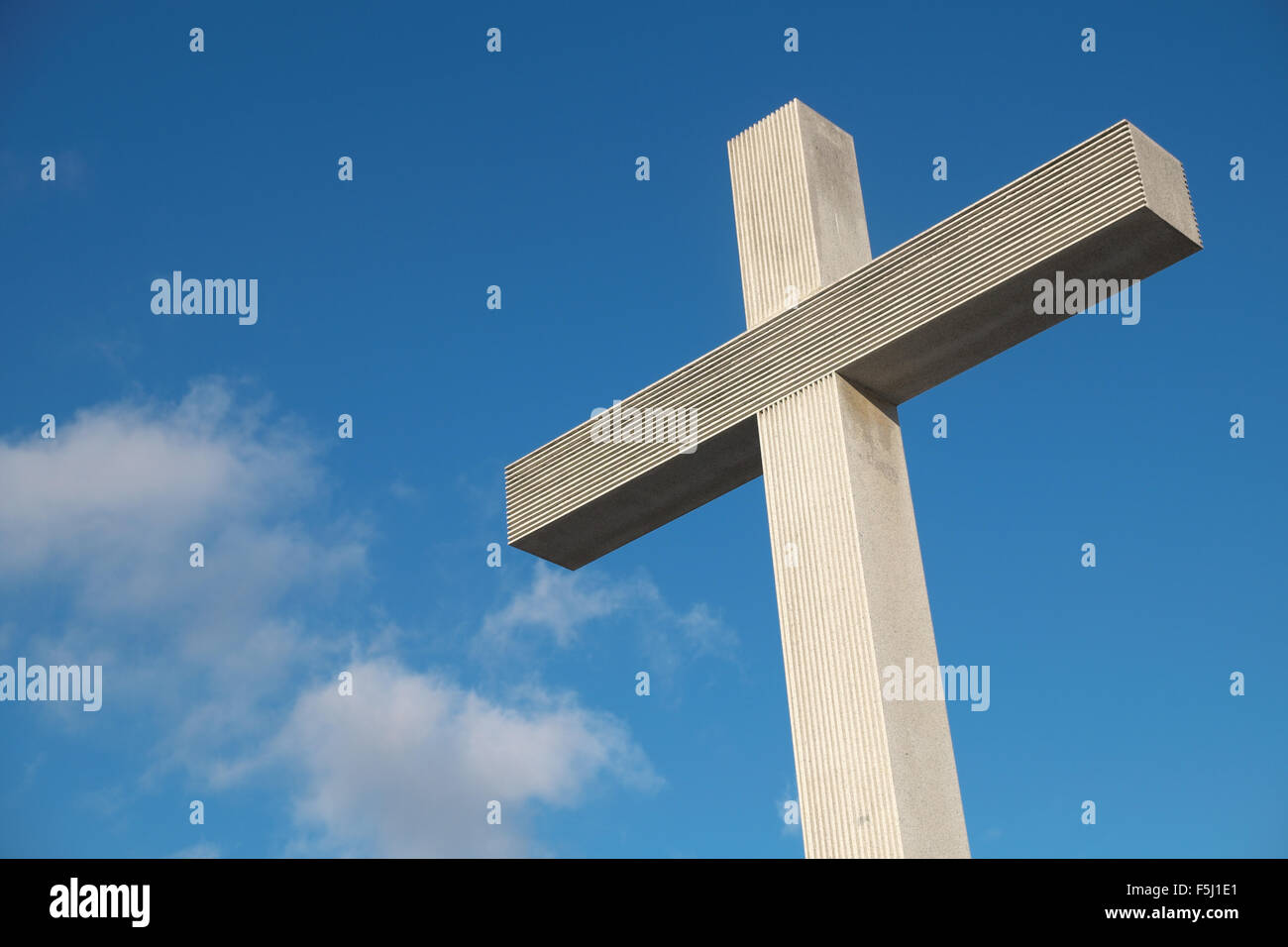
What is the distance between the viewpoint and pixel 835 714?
842cm

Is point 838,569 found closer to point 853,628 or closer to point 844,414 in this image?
point 853,628

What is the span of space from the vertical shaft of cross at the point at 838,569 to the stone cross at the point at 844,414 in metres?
0.01

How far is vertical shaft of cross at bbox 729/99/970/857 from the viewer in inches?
321

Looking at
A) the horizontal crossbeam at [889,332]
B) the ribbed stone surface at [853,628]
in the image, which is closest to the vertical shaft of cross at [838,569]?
the ribbed stone surface at [853,628]

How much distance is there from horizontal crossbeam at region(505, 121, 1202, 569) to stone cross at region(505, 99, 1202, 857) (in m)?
0.02

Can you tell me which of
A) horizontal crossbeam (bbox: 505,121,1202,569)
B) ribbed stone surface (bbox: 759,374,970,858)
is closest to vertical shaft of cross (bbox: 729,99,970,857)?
ribbed stone surface (bbox: 759,374,970,858)

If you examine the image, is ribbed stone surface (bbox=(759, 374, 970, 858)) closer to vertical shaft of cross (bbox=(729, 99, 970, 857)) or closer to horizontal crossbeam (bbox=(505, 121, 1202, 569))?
vertical shaft of cross (bbox=(729, 99, 970, 857))

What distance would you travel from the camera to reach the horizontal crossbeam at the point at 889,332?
836cm

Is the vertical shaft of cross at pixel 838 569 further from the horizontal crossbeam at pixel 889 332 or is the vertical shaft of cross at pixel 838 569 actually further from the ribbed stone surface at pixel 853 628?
the horizontal crossbeam at pixel 889 332

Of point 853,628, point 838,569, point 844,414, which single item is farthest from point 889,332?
point 853,628

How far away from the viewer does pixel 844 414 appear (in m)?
9.18

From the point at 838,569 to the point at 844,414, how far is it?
1.09 meters
